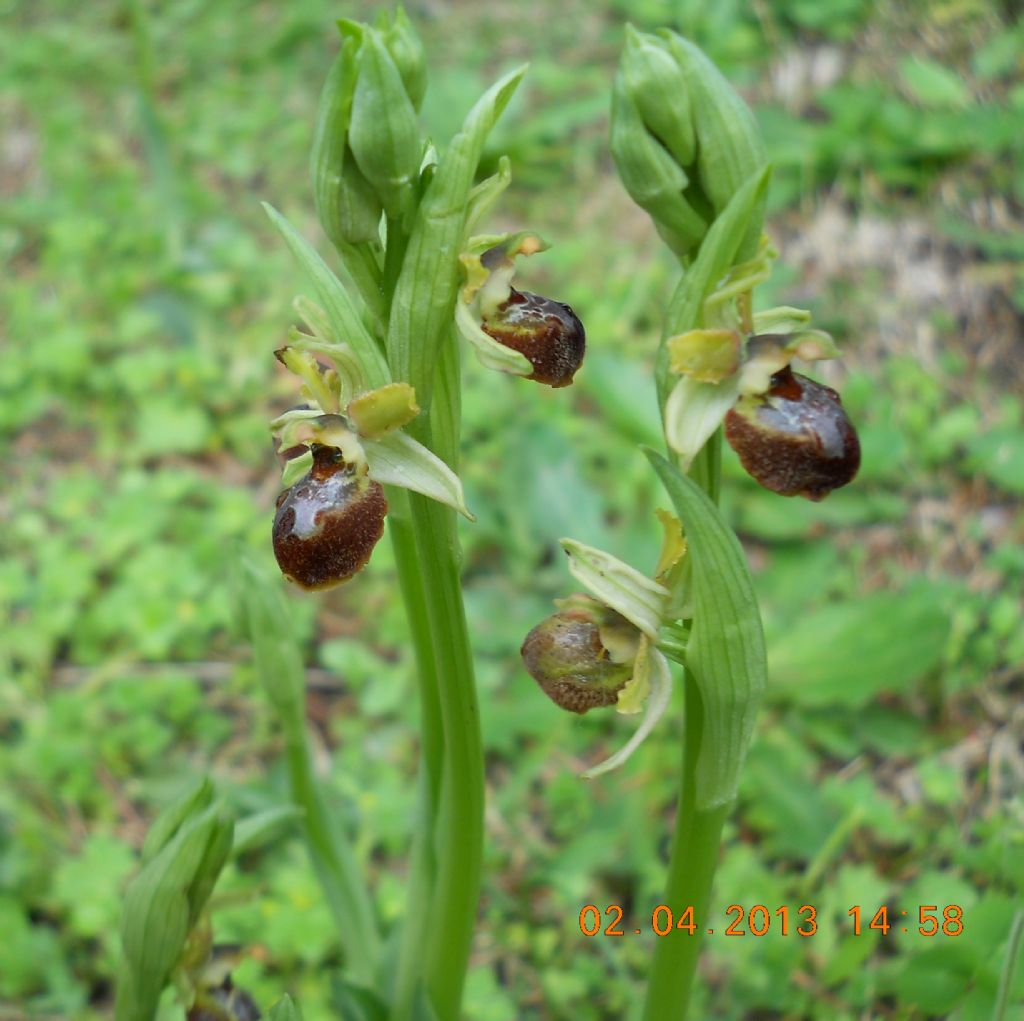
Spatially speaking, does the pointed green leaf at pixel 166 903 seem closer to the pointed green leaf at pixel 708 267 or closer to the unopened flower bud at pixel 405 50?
the pointed green leaf at pixel 708 267

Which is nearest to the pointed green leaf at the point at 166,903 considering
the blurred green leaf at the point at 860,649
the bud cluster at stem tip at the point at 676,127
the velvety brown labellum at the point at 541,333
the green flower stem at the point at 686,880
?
the green flower stem at the point at 686,880

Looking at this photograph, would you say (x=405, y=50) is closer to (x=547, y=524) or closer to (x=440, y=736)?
(x=440, y=736)

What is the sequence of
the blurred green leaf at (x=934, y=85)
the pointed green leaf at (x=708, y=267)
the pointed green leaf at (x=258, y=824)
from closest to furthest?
the pointed green leaf at (x=708, y=267)
the pointed green leaf at (x=258, y=824)
the blurred green leaf at (x=934, y=85)

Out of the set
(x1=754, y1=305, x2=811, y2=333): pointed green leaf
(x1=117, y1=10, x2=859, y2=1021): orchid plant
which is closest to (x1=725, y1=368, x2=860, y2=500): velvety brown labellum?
(x1=117, y1=10, x2=859, y2=1021): orchid plant

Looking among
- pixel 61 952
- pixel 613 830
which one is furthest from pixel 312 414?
pixel 61 952

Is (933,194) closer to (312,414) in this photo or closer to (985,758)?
(985,758)
